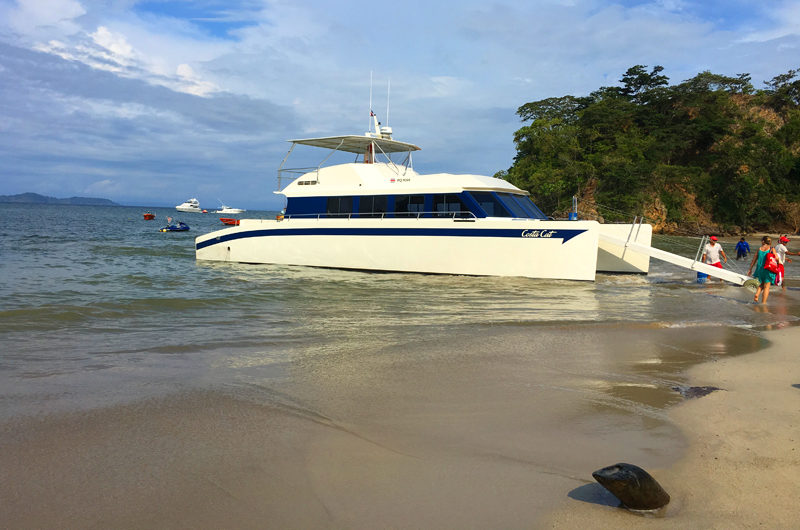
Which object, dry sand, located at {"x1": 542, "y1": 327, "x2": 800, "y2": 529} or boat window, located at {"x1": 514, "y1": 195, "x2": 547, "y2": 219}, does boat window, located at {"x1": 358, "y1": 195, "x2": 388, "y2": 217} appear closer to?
boat window, located at {"x1": 514, "y1": 195, "x2": 547, "y2": 219}

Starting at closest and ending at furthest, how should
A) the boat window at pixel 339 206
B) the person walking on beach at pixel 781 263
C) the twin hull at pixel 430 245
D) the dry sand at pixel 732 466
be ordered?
the dry sand at pixel 732 466, the person walking on beach at pixel 781 263, the twin hull at pixel 430 245, the boat window at pixel 339 206

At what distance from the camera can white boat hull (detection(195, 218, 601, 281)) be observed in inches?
548

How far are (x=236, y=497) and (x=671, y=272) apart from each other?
17.8 meters

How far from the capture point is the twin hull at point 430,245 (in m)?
13.9

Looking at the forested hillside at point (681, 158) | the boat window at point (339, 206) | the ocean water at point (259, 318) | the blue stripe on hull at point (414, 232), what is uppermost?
the forested hillside at point (681, 158)

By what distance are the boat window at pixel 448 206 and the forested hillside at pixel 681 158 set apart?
33135 mm

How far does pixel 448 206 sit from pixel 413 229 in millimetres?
1195

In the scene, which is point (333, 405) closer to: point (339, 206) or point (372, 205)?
point (372, 205)

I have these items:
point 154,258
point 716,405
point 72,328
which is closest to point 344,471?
point 716,405

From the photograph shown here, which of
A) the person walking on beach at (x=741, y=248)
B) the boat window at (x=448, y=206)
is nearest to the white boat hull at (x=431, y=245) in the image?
the boat window at (x=448, y=206)

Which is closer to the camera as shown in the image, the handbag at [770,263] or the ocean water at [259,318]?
the ocean water at [259,318]

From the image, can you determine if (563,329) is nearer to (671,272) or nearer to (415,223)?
(415,223)

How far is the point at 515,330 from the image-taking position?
798cm

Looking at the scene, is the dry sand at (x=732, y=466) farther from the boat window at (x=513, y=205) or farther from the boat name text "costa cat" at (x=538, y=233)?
the boat window at (x=513, y=205)
